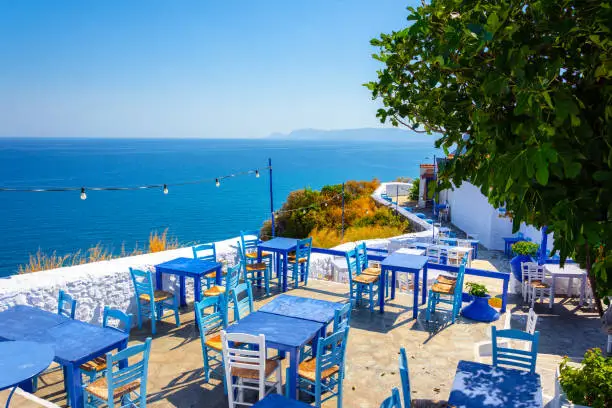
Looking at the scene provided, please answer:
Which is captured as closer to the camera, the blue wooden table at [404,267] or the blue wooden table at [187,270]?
the blue wooden table at [187,270]

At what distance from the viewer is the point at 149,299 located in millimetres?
6746

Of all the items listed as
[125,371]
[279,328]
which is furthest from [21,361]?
[279,328]

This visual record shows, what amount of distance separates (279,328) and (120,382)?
1.66 metres

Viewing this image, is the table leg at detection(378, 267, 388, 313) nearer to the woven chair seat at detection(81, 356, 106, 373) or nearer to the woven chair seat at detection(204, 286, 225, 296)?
the woven chair seat at detection(204, 286, 225, 296)

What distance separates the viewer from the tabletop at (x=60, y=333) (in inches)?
170

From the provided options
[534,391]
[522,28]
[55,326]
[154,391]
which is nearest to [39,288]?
[55,326]

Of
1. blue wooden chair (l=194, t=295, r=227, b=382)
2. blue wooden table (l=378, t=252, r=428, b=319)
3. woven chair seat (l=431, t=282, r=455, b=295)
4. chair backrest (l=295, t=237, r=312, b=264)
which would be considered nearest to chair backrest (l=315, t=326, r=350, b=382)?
blue wooden chair (l=194, t=295, r=227, b=382)

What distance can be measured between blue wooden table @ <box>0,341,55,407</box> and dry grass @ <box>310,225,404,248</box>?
12356mm

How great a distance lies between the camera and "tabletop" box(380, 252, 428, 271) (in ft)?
23.4

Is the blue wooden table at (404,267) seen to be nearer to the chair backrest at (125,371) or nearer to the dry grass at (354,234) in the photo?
the chair backrest at (125,371)

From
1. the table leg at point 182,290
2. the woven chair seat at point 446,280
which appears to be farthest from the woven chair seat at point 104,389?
the woven chair seat at point 446,280

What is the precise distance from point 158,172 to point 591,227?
104725 millimetres

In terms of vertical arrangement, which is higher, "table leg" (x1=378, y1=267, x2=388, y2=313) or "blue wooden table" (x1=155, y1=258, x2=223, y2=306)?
"blue wooden table" (x1=155, y1=258, x2=223, y2=306)

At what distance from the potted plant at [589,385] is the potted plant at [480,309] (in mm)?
3656
